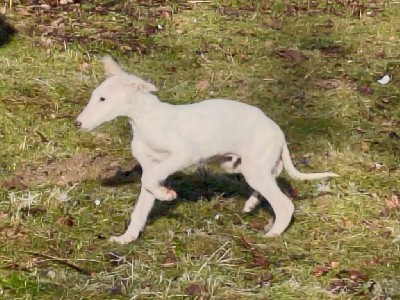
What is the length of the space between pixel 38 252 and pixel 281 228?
4.32ft

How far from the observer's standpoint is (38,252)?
4.80 metres

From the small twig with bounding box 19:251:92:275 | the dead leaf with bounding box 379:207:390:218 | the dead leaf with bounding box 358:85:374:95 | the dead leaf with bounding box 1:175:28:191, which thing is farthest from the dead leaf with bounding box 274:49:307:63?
the small twig with bounding box 19:251:92:275

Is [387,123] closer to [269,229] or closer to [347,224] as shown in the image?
[347,224]

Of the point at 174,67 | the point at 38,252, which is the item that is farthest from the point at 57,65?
the point at 38,252

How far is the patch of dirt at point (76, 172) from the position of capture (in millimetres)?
5734

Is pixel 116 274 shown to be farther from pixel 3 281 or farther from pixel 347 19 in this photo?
pixel 347 19

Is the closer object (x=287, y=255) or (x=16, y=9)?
(x=287, y=255)

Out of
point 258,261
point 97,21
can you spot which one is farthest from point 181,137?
point 97,21

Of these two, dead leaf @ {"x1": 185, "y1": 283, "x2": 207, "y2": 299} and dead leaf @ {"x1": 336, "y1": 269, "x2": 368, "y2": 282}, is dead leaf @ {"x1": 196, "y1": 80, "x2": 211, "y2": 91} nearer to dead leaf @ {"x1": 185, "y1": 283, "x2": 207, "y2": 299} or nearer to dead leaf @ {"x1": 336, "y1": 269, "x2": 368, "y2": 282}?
dead leaf @ {"x1": 336, "y1": 269, "x2": 368, "y2": 282}

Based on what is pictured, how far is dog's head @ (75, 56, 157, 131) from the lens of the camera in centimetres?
461

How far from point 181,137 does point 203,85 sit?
2896mm

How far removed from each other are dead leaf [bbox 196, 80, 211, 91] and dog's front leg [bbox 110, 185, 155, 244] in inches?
106

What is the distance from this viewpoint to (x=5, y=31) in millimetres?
8312

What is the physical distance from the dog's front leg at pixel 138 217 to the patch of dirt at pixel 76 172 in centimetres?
86
